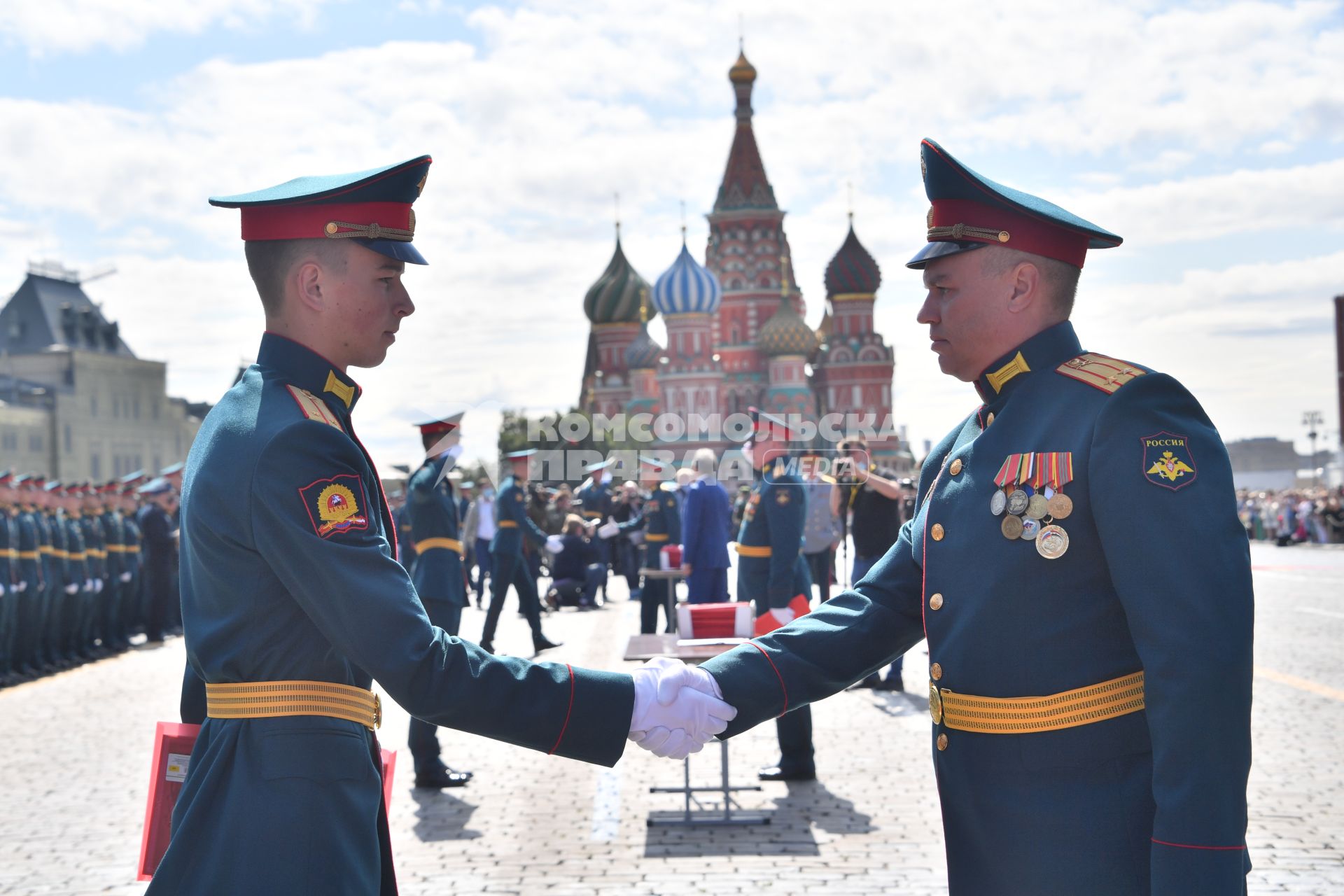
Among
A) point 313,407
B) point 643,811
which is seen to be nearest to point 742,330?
point 643,811

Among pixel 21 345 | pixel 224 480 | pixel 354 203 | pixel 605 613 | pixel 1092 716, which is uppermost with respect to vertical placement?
pixel 21 345

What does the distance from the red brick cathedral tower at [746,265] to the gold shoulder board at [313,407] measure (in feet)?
262

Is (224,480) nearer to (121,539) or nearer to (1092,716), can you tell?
(1092,716)

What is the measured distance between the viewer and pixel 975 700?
9.80ft

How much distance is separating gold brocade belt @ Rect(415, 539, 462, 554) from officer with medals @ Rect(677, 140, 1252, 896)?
645 cm

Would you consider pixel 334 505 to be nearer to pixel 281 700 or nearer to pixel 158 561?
pixel 281 700

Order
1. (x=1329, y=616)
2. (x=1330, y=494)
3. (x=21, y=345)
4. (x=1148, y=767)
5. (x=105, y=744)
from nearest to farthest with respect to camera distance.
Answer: (x=1148, y=767)
(x=105, y=744)
(x=1329, y=616)
(x=1330, y=494)
(x=21, y=345)

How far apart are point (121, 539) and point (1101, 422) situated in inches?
626

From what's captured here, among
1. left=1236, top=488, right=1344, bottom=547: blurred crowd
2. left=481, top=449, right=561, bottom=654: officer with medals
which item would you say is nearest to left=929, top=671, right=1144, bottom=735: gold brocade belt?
left=481, top=449, right=561, bottom=654: officer with medals

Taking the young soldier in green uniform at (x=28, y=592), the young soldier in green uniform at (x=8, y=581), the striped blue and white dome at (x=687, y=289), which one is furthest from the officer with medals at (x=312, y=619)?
the striped blue and white dome at (x=687, y=289)

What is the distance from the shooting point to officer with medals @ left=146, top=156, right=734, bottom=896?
2.76 meters

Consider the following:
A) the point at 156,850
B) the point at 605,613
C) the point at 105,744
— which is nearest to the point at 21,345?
the point at 605,613

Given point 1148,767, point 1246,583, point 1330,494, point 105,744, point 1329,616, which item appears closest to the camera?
point 1246,583

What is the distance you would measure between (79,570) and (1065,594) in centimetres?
1429
